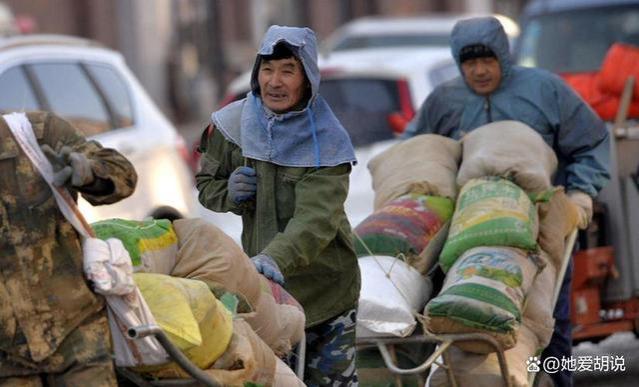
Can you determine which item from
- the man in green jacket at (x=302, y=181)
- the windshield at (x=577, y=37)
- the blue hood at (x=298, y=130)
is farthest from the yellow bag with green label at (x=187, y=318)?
the windshield at (x=577, y=37)

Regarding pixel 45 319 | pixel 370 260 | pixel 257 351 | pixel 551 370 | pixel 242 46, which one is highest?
pixel 45 319

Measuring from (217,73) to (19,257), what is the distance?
2717 centimetres

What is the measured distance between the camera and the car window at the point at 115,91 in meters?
11.4

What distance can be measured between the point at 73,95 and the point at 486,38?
3.35 meters

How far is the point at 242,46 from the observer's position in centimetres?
3509

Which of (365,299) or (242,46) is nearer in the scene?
(365,299)

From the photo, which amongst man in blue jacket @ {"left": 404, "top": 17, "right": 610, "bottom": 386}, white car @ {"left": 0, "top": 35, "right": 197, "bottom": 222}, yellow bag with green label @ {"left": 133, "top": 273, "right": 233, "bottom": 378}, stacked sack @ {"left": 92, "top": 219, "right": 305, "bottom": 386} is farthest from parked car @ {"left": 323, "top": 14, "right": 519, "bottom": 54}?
yellow bag with green label @ {"left": 133, "top": 273, "right": 233, "bottom": 378}

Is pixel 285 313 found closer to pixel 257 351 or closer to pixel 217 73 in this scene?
pixel 257 351

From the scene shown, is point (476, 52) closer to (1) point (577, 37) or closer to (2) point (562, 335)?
(2) point (562, 335)

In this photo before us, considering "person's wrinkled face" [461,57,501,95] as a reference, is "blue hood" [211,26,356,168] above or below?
above

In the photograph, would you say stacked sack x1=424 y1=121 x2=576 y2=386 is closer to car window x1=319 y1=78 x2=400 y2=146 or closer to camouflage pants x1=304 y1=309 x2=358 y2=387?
camouflage pants x1=304 y1=309 x2=358 y2=387

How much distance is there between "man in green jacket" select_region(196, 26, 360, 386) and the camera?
6.01m

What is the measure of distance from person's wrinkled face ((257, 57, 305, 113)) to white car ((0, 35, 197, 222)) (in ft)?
13.3

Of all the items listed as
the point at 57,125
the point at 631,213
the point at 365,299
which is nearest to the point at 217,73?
the point at 631,213
